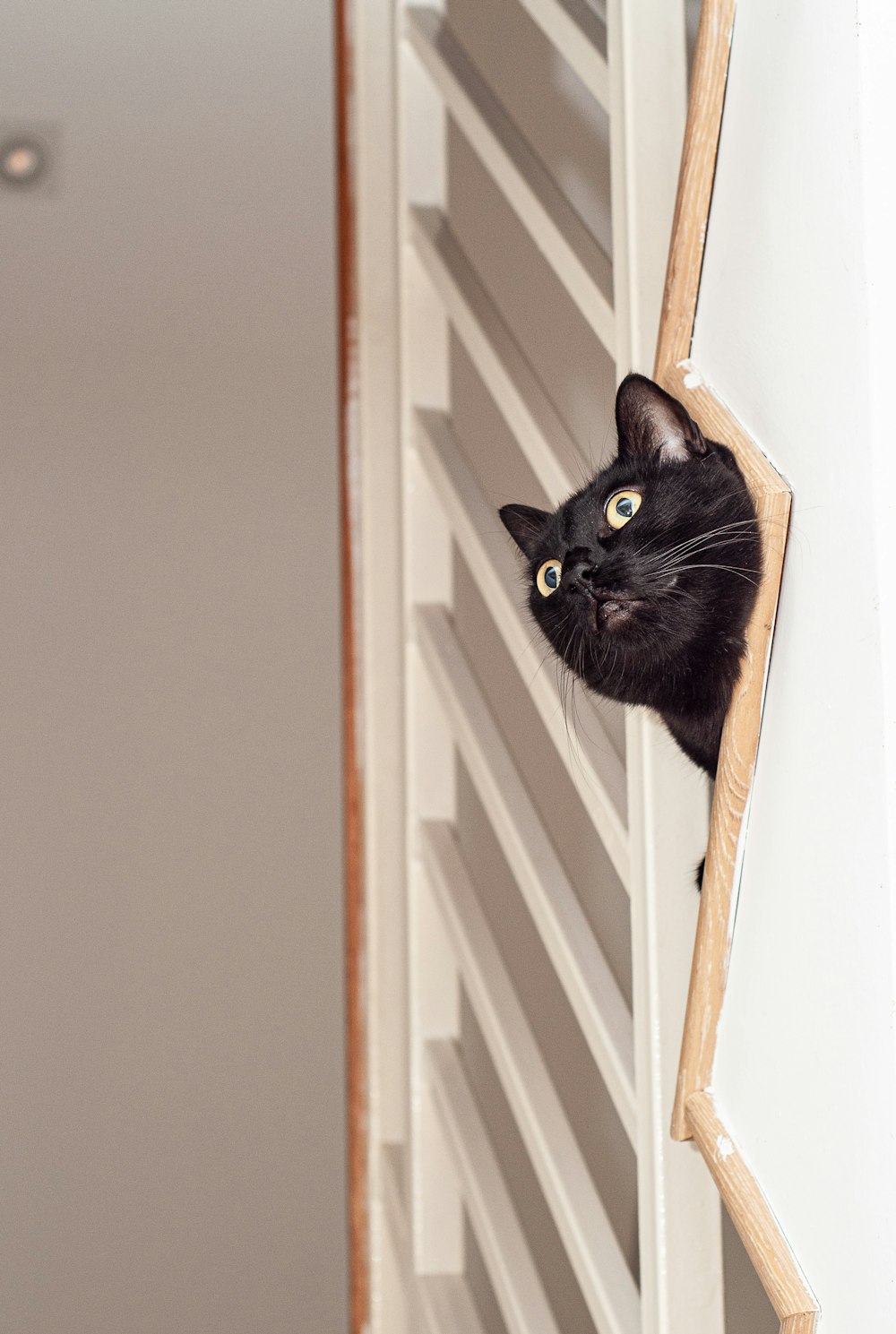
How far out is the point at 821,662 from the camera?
1.69 ft

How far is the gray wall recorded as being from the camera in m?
1.88

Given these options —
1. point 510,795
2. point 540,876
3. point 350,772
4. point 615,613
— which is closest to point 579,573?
point 615,613

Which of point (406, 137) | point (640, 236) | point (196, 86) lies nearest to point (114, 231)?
point (196, 86)

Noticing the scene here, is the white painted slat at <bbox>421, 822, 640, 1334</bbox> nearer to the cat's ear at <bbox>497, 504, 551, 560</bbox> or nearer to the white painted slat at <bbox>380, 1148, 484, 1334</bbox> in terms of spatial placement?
the white painted slat at <bbox>380, 1148, 484, 1334</bbox>

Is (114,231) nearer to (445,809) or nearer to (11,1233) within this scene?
(445,809)

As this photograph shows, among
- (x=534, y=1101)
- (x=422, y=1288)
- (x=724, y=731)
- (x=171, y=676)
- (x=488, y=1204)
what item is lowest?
(x=422, y=1288)

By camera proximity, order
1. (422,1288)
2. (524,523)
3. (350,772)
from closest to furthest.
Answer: (524,523) → (422,1288) → (350,772)

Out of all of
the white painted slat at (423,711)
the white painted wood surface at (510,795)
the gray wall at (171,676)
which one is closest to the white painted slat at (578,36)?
the white painted wood surface at (510,795)

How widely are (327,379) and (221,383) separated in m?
0.18

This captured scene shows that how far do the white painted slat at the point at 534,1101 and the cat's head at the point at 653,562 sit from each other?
50 centimetres

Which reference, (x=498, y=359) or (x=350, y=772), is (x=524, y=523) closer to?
(x=498, y=359)

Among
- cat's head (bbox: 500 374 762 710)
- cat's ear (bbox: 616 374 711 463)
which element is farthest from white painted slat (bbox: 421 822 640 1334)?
cat's ear (bbox: 616 374 711 463)

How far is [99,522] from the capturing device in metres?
1.96

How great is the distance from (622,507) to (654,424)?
6cm
